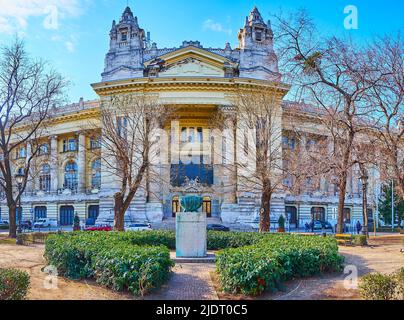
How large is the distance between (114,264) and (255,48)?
4701cm

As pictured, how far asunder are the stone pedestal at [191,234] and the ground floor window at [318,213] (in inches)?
1794

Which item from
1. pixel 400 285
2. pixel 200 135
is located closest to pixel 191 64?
pixel 200 135

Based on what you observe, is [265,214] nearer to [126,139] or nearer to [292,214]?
[126,139]

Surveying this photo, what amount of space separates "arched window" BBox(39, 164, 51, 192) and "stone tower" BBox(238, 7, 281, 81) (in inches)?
1355

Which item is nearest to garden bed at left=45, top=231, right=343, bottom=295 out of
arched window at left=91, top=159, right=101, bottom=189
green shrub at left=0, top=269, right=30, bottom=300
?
green shrub at left=0, top=269, right=30, bottom=300

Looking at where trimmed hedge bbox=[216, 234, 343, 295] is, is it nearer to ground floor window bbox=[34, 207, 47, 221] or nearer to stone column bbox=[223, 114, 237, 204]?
stone column bbox=[223, 114, 237, 204]

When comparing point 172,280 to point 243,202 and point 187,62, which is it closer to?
point 243,202

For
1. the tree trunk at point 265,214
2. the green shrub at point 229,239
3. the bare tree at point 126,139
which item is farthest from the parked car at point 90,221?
the green shrub at point 229,239

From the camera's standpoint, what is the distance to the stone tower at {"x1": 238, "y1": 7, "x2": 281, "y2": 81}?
53812mm

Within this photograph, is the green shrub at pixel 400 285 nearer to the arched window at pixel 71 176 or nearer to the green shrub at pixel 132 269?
the green shrub at pixel 132 269

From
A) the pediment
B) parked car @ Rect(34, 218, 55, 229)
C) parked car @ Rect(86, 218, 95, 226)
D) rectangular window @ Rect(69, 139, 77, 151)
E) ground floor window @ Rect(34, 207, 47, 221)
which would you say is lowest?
parked car @ Rect(34, 218, 55, 229)

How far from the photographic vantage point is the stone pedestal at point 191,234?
18.8 m
